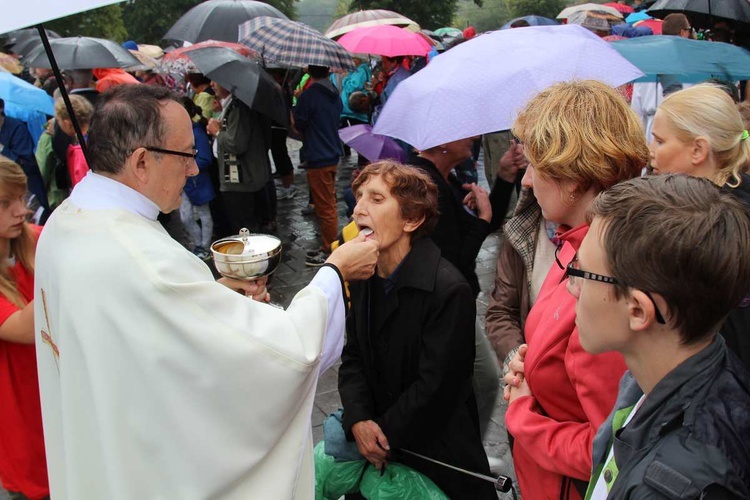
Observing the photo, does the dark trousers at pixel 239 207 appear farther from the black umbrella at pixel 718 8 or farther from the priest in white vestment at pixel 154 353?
the black umbrella at pixel 718 8

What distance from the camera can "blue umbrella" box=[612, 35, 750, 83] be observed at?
4.64 m

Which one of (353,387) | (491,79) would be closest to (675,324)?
(353,387)

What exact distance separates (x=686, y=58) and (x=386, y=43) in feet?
16.9

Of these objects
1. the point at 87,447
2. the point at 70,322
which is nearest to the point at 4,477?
the point at 87,447

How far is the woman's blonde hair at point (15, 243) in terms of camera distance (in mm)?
2729

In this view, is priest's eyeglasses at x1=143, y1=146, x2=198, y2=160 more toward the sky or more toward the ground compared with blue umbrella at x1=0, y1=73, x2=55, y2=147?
more toward the sky

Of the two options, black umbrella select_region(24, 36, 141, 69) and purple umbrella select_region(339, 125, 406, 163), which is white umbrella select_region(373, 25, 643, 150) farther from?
black umbrella select_region(24, 36, 141, 69)

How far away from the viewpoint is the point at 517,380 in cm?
197

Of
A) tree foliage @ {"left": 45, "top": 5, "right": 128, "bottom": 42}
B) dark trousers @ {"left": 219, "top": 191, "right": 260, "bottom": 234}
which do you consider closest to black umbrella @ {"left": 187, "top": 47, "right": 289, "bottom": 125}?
dark trousers @ {"left": 219, "top": 191, "right": 260, "bottom": 234}

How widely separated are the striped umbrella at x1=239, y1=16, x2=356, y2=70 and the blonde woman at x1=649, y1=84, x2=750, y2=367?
178 inches

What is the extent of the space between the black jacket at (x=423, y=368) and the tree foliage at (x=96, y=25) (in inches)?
1265

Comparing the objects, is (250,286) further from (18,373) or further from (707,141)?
(707,141)

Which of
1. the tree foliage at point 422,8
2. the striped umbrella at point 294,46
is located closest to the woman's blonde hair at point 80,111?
the striped umbrella at point 294,46

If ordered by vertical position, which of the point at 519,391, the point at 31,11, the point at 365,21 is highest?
the point at 31,11
